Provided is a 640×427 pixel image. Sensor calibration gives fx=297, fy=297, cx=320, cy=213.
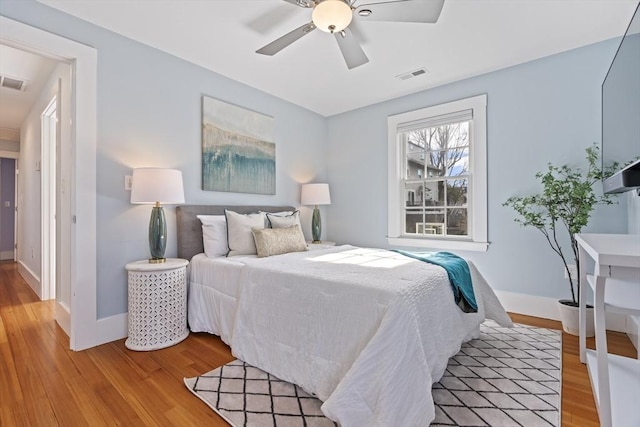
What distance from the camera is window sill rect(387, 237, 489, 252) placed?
10.5ft

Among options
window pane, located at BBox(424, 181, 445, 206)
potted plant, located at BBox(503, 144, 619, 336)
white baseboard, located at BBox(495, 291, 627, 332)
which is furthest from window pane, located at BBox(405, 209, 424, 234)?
white baseboard, located at BBox(495, 291, 627, 332)

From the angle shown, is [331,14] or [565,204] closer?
[331,14]

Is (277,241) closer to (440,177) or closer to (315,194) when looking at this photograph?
(315,194)

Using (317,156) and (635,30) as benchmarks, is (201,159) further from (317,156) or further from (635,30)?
(635,30)

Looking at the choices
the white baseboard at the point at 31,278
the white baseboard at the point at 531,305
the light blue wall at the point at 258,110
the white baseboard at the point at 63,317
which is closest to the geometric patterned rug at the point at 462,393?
the white baseboard at the point at 531,305

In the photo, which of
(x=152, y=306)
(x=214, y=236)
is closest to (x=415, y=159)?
(x=214, y=236)

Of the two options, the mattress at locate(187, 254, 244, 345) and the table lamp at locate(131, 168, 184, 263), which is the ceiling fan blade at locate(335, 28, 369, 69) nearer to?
the table lamp at locate(131, 168, 184, 263)

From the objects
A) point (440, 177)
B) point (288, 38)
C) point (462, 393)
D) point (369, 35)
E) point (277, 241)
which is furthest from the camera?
point (440, 177)

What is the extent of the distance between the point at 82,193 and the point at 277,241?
1.53 m

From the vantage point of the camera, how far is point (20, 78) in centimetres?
317

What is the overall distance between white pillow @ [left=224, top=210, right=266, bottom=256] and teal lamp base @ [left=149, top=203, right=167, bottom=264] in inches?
21.9

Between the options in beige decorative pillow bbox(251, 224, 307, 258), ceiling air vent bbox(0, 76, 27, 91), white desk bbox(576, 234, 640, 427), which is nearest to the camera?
white desk bbox(576, 234, 640, 427)

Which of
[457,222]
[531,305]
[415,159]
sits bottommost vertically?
[531,305]

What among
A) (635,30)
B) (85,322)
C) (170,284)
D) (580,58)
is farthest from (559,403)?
(85,322)
